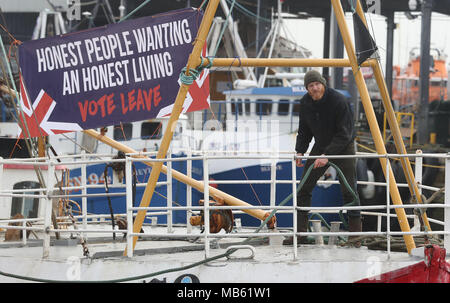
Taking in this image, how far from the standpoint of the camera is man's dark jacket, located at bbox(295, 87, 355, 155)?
5.78 meters

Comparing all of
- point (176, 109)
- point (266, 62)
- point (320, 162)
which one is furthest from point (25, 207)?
point (320, 162)

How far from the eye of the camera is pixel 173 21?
591cm

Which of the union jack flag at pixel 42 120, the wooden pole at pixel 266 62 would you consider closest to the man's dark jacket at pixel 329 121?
the wooden pole at pixel 266 62

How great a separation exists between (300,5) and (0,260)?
69.0 feet

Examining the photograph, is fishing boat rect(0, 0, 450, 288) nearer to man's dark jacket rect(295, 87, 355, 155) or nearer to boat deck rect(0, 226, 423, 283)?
boat deck rect(0, 226, 423, 283)

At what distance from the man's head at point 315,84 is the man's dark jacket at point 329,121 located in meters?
0.06

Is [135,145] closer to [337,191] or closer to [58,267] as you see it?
[337,191]

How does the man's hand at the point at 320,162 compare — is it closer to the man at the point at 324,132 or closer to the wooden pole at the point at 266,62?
the man at the point at 324,132

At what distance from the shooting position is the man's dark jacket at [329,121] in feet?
19.0

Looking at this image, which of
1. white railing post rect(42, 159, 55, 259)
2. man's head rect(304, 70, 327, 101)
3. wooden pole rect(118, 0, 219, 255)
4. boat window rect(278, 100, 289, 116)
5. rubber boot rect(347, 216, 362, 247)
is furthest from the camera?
boat window rect(278, 100, 289, 116)

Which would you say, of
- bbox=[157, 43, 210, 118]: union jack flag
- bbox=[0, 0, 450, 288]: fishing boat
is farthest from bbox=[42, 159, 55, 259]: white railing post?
bbox=[157, 43, 210, 118]: union jack flag

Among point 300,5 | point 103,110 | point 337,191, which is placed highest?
point 300,5
